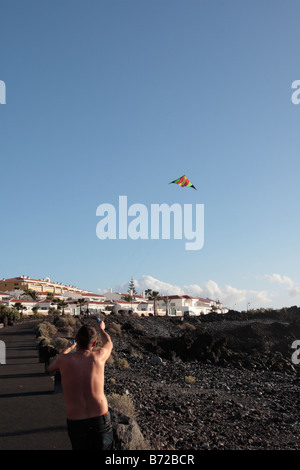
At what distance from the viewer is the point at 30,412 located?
8.34 meters

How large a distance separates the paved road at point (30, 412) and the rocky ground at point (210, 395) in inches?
65.9

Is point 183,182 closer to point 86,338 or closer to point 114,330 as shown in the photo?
point 86,338

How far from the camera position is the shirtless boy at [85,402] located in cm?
385

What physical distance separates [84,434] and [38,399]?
6366mm

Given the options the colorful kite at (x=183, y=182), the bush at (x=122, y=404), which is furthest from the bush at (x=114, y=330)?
the bush at (x=122, y=404)

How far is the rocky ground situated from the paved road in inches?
65.9

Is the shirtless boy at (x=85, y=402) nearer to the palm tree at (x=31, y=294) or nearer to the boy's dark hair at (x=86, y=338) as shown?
the boy's dark hair at (x=86, y=338)

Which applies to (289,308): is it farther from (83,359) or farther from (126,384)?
(83,359)

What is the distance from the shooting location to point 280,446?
9.34 meters

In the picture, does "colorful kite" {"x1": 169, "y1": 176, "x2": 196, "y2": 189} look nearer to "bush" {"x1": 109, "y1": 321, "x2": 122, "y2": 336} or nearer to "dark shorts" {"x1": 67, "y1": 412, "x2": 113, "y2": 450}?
"dark shorts" {"x1": 67, "y1": 412, "x2": 113, "y2": 450}

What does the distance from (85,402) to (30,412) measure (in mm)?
5220

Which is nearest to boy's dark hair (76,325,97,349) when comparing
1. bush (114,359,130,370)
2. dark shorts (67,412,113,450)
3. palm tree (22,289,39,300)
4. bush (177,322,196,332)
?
dark shorts (67,412,113,450)

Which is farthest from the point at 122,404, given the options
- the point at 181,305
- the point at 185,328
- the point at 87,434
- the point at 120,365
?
the point at 181,305

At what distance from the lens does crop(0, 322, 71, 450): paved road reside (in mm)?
6441
